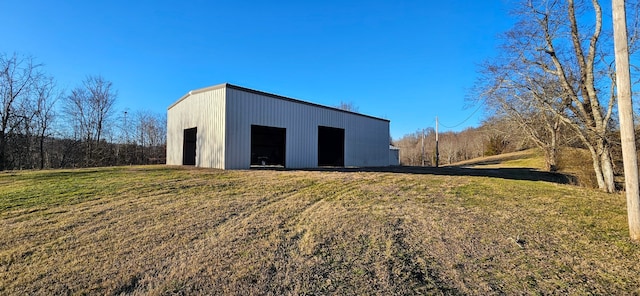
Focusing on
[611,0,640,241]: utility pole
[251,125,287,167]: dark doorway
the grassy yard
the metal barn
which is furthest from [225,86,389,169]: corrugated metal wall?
[611,0,640,241]: utility pole

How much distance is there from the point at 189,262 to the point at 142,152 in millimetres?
29133

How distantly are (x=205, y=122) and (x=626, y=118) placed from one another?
1330 centimetres

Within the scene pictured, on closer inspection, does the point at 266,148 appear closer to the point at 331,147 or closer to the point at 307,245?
the point at 331,147

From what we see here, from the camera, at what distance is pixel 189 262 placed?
3.31m

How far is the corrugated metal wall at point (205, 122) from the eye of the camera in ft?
40.2

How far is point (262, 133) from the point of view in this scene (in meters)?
19.5

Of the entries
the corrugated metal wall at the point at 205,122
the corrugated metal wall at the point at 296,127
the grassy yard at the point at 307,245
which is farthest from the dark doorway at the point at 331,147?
the grassy yard at the point at 307,245

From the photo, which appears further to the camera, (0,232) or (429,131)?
(429,131)

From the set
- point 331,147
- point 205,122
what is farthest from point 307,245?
point 331,147

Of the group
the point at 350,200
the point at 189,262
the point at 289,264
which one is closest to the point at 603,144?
the point at 350,200

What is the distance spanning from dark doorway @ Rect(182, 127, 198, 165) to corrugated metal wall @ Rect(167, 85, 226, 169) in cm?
23

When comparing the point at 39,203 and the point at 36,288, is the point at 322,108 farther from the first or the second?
the point at 36,288

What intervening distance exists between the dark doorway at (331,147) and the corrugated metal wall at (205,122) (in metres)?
6.93

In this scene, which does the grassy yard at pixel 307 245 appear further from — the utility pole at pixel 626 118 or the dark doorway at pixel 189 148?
the dark doorway at pixel 189 148
